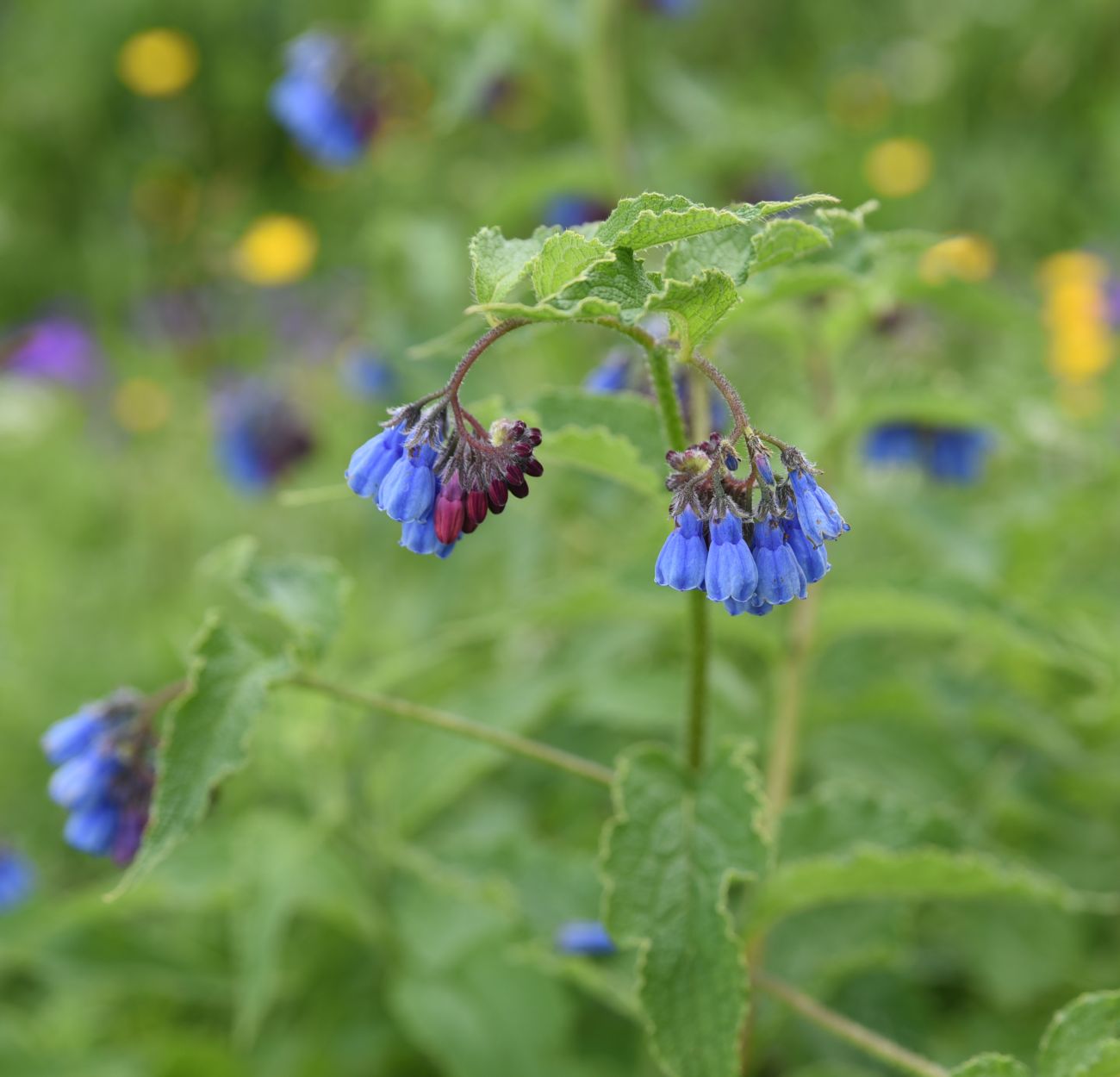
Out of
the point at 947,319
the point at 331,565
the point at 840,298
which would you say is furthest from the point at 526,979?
the point at 947,319

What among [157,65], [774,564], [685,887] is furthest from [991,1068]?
[157,65]

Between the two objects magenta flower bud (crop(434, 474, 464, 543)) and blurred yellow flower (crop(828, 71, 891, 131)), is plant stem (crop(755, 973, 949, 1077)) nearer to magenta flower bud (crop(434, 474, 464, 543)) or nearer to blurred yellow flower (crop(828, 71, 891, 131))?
magenta flower bud (crop(434, 474, 464, 543))

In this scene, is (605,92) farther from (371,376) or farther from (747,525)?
(747,525)

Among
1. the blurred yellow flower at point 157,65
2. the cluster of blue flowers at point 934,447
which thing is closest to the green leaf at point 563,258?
the cluster of blue flowers at point 934,447

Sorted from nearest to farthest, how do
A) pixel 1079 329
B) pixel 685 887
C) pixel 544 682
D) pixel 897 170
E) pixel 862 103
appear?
pixel 685 887 → pixel 544 682 → pixel 1079 329 → pixel 897 170 → pixel 862 103

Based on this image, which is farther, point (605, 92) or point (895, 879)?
point (605, 92)

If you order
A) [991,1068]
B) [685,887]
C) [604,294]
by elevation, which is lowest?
[991,1068]

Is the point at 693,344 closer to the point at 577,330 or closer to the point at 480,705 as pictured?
the point at 480,705

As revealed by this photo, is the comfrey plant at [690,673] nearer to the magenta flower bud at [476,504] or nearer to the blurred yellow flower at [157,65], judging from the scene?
the magenta flower bud at [476,504]
